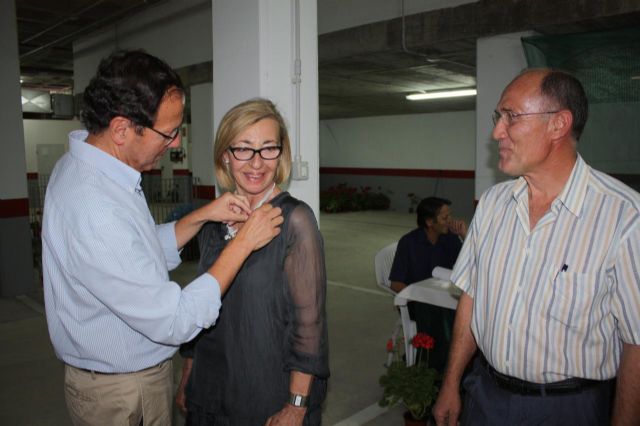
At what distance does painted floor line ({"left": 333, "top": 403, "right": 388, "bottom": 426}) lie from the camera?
3.42 m

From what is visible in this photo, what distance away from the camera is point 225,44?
2941mm

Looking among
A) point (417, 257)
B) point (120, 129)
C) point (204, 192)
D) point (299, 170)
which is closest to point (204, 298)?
point (120, 129)

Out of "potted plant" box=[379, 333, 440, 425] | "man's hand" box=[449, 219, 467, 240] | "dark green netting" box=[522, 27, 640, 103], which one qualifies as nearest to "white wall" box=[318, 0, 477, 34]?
"dark green netting" box=[522, 27, 640, 103]

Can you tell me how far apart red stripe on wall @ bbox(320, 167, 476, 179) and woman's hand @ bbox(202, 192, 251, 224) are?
1323cm

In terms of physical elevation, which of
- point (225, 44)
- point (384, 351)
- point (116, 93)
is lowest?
point (384, 351)

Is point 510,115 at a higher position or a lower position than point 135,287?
higher

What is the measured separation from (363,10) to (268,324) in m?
4.94

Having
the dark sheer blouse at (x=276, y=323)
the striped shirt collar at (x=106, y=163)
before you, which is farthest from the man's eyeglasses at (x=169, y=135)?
the dark sheer blouse at (x=276, y=323)

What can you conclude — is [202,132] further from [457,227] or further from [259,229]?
[259,229]

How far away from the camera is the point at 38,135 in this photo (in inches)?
679

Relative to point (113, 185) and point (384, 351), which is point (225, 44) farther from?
point (384, 351)

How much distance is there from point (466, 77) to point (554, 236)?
7.34 metres

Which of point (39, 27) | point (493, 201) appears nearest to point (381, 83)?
point (39, 27)

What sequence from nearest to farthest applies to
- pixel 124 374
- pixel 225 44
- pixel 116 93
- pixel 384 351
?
1. pixel 116 93
2. pixel 124 374
3. pixel 225 44
4. pixel 384 351
